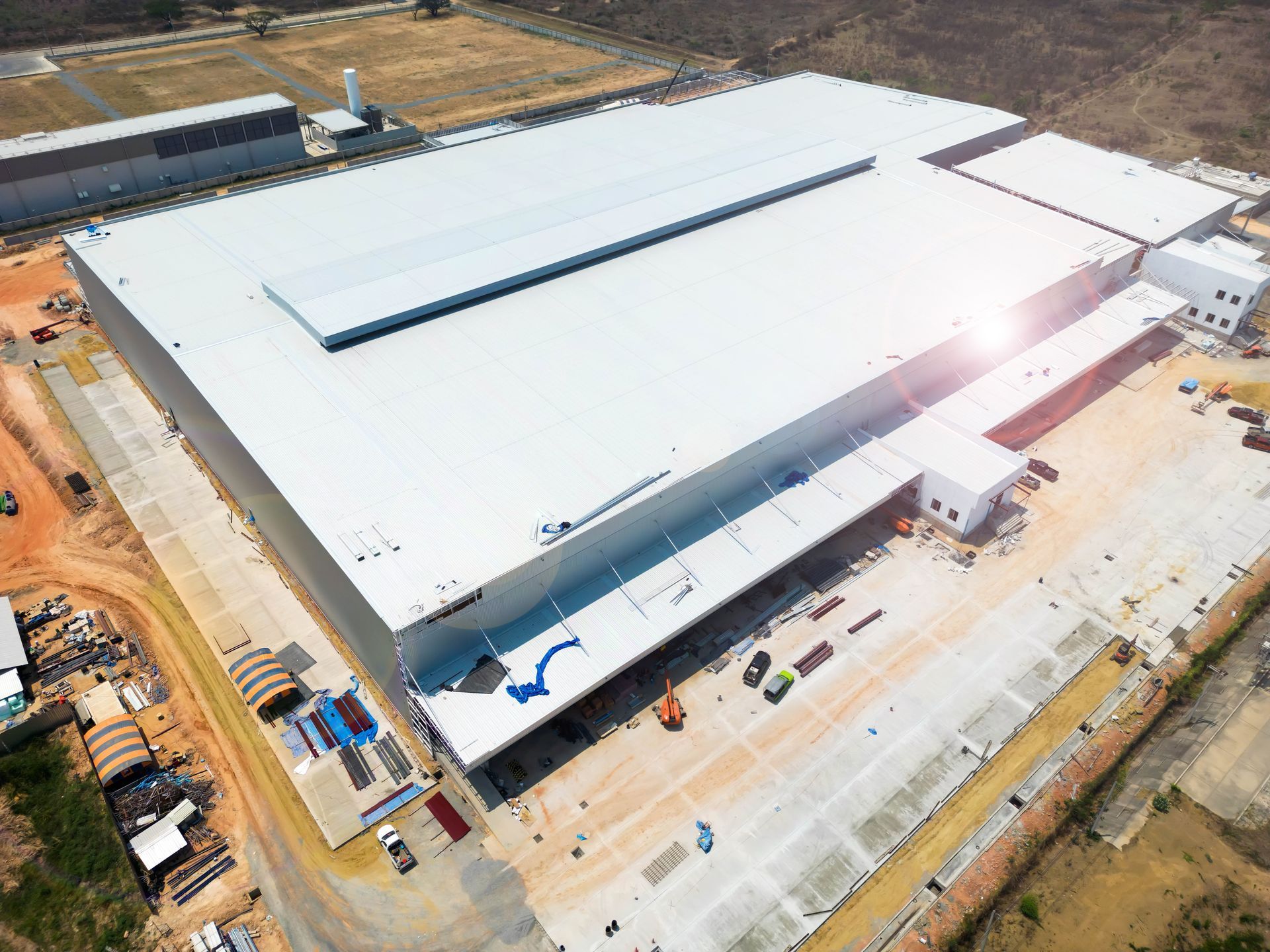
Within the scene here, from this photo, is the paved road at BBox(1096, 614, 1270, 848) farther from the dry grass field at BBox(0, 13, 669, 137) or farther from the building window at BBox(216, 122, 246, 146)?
the dry grass field at BBox(0, 13, 669, 137)

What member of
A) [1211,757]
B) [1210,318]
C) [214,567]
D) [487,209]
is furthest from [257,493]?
[1210,318]

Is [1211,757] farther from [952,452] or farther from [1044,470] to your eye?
[1044,470]

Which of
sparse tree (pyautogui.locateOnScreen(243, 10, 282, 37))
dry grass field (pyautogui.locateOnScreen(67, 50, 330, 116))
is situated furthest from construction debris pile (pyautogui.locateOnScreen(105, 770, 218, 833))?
sparse tree (pyautogui.locateOnScreen(243, 10, 282, 37))

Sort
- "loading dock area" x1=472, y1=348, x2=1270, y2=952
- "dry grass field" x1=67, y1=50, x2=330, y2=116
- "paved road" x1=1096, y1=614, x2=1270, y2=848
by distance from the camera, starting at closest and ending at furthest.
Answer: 1. "loading dock area" x1=472, y1=348, x2=1270, y2=952
2. "paved road" x1=1096, y1=614, x2=1270, y2=848
3. "dry grass field" x1=67, y1=50, x2=330, y2=116

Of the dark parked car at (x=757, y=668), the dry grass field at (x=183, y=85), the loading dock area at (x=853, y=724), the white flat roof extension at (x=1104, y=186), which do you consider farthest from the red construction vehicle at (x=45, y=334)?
the white flat roof extension at (x=1104, y=186)

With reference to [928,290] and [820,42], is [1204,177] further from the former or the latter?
Answer: [820,42]

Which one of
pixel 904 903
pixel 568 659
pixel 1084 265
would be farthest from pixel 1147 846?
pixel 1084 265
